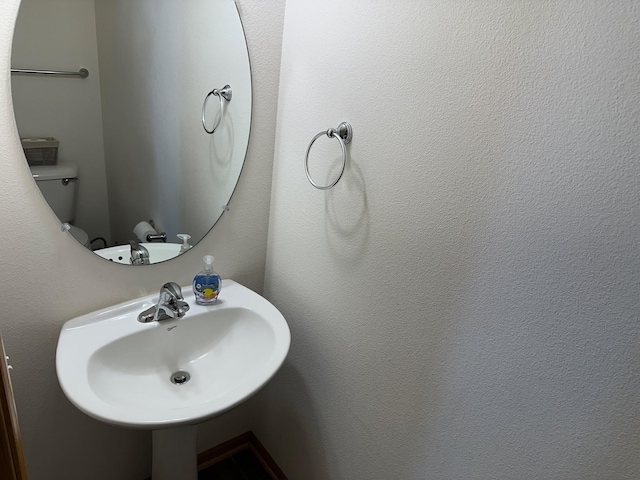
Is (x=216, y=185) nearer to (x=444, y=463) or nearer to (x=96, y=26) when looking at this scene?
(x=96, y=26)

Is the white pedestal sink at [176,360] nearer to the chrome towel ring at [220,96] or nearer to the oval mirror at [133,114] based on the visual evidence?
the oval mirror at [133,114]

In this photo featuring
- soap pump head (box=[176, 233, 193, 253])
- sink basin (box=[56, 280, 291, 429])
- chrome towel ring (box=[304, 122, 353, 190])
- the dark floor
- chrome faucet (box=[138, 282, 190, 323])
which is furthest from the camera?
the dark floor

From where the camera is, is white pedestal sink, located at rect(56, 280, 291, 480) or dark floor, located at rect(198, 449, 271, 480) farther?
dark floor, located at rect(198, 449, 271, 480)

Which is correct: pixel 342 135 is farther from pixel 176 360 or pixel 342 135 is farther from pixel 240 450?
pixel 240 450

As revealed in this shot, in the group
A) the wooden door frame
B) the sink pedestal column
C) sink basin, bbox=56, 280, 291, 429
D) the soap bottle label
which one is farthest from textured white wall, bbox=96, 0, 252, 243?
the wooden door frame

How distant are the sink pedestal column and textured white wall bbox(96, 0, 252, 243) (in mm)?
546

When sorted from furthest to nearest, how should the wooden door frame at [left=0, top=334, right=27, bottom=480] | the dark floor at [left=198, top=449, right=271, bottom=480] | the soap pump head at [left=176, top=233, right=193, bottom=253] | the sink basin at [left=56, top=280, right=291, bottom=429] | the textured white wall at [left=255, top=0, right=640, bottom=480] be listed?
the dark floor at [left=198, top=449, right=271, bottom=480], the soap pump head at [left=176, top=233, right=193, bottom=253], the sink basin at [left=56, top=280, right=291, bottom=429], the textured white wall at [left=255, top=0, right=640, bottom=480], the wooden door frame at [left=0, top=334, right=27, bottom=480]

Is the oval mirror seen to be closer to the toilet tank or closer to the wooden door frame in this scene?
the toilet tank

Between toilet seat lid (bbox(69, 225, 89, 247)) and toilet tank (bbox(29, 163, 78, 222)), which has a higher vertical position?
toilet tank (bbox(29, 163, 78, 222))

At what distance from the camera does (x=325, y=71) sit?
3.66 ft

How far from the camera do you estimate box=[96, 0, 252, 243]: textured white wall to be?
110cm

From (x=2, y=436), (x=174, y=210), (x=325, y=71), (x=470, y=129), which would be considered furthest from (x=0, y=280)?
(x=470, y=129)

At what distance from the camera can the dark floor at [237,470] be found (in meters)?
1.62

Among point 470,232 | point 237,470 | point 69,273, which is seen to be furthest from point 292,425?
point 470,232
